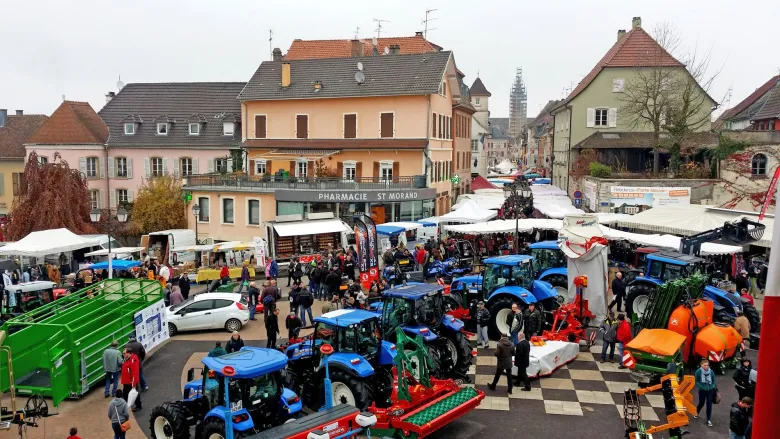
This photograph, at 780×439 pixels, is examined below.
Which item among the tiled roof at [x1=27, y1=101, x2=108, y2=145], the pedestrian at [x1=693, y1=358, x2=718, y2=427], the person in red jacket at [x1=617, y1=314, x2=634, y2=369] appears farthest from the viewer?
the tiled roof at [x1=27, y1=101, x2=108, y2=145]

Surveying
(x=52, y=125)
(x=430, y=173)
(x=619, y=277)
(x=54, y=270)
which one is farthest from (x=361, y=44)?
(x=619, y=277)

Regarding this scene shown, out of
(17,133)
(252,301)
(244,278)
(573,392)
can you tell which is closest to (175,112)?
(17,133)

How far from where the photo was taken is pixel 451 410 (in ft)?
37.4

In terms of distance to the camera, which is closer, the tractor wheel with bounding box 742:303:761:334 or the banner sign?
the tractor wheel with bounding box 742:303:761:334

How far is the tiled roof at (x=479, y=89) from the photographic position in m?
101

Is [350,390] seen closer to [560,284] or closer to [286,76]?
[560,284]

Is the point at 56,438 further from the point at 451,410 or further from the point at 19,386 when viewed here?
the point at 451,410

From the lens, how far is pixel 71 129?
44.8 meters

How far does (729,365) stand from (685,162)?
25472 millimetres

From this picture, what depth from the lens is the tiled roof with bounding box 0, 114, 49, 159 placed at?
164 feet

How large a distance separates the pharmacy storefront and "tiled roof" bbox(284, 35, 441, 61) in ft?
58.4

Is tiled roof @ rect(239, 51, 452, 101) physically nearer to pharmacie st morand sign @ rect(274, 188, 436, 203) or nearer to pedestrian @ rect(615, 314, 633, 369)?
pharmacie st morand sign @ rect(274, 188, 436, 203)

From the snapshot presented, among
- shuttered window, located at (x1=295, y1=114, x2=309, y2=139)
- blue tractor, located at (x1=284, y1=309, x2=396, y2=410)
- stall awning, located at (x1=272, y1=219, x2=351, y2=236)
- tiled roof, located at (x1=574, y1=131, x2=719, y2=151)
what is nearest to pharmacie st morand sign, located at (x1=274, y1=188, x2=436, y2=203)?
stall awning, located at (x1=272, y1=219, x2=351, y2=236)

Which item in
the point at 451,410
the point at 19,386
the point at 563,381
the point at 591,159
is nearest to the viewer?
the point at 451,410
